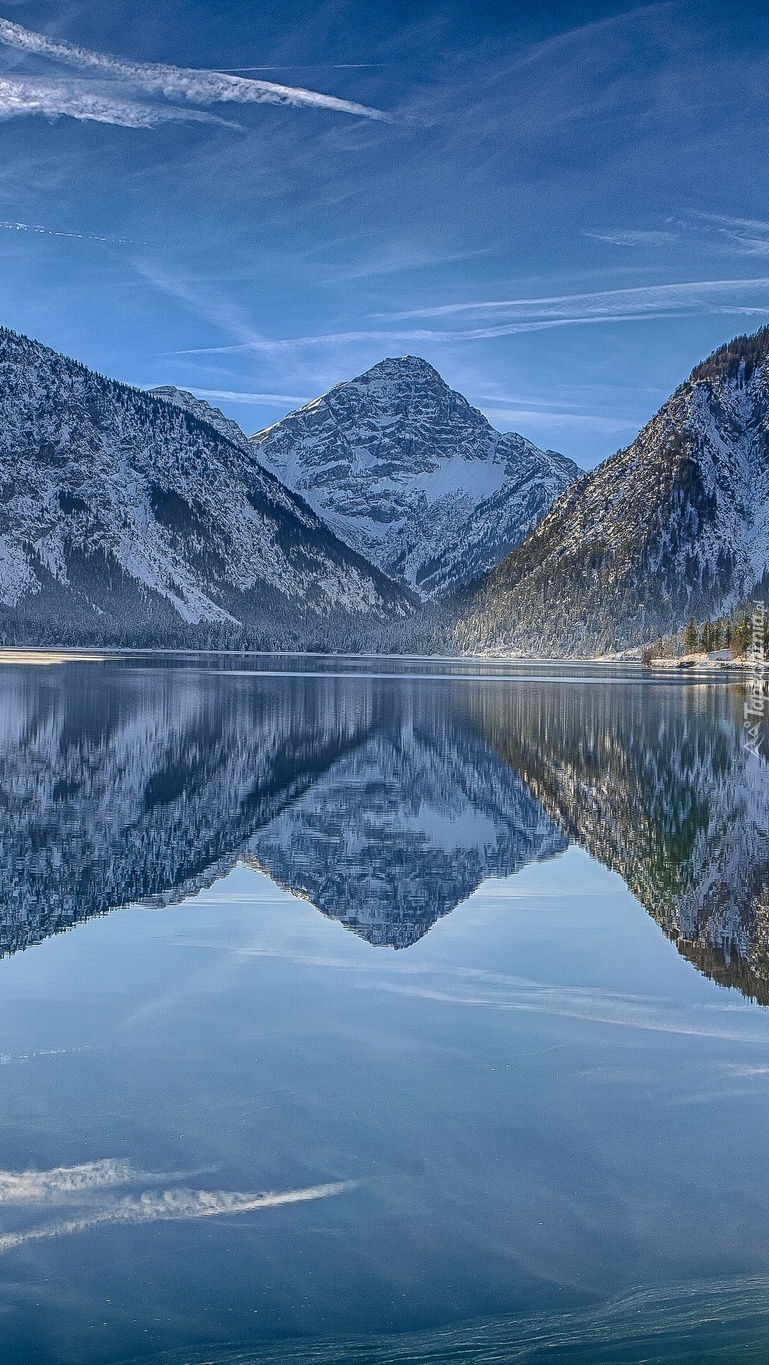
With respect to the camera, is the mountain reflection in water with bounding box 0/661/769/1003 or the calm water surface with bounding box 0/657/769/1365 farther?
the mountain reflection in water with bounding box 0/661/769/1003

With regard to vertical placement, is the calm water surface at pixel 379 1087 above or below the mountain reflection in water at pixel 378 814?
below

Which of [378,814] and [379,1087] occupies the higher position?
[378,814]

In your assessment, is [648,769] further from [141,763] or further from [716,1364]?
[716,1364]

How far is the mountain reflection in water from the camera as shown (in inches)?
1061

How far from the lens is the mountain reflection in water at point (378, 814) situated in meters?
26.9

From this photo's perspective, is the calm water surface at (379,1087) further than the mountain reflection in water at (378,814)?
No

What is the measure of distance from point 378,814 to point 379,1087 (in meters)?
24.3

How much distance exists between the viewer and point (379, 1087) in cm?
1596

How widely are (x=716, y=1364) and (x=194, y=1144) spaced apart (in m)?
5.94

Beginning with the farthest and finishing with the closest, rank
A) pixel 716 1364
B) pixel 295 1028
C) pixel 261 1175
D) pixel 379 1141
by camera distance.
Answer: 1. pixel 295 1028
2. pixel 379 1141
3. pixel 261 1175
4. pixel 716 1364

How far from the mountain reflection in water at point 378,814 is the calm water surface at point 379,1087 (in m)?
0.20

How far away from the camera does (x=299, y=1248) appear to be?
1191 centimetres

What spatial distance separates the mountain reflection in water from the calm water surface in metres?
0.20

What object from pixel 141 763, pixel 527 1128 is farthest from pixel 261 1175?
pixel 141 763
